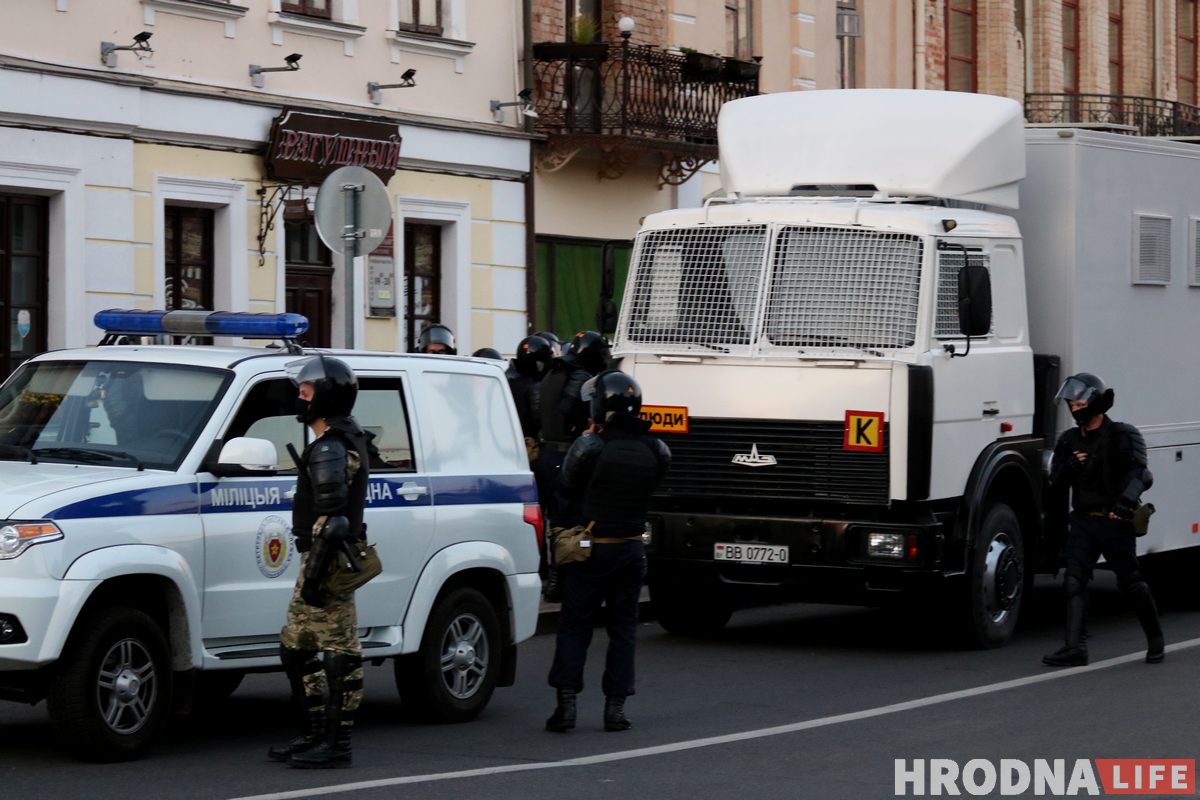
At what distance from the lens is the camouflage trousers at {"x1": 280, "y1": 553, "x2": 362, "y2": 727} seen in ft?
30.6

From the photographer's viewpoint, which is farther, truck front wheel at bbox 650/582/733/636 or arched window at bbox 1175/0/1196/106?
arched window at bbox 1175/0/1196/106

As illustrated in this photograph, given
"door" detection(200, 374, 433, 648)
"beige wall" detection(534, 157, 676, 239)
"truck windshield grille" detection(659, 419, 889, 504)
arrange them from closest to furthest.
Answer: "door" detection(200, 374, 433, 648)
"truck windshield grille" detection(659, 419, 889, 504)
"beige wall" detection(534, 157, 676, 239)

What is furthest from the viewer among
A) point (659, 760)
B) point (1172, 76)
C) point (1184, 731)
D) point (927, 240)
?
point (1172, 76)

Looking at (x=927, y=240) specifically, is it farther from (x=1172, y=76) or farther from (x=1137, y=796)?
(x=1172, y=76)

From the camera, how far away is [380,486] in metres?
10.4

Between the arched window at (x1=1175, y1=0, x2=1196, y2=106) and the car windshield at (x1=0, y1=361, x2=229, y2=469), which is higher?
the arched window at (x1=1175, y1=0, x2=1196, y2=106)

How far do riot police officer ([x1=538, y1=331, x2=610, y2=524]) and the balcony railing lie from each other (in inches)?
891

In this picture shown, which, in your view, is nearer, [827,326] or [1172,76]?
[827,326]

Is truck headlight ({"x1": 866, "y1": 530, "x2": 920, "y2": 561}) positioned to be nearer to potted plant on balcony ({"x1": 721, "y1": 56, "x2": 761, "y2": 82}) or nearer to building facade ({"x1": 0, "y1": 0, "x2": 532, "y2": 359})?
building facade ({"x1": 0, "y1": 0, "x2": 532, "y2": 359})

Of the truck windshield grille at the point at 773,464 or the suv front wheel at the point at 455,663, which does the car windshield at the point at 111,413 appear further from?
the truck windshield grille at the point at 773,464

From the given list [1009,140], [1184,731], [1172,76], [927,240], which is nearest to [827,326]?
[927,240]

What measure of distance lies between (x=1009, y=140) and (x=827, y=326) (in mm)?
1952

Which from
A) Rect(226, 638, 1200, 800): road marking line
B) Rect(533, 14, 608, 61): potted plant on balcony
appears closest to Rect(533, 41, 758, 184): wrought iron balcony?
Rect(533, 14, 608, 61): potted plant on balcony

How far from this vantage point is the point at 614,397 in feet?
34.8
